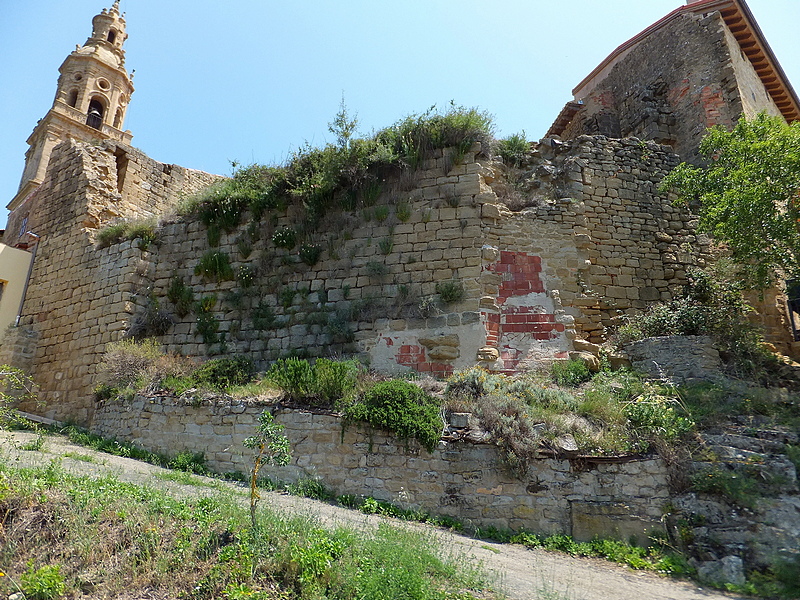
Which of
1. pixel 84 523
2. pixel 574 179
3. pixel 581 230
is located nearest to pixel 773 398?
pixel 581 230

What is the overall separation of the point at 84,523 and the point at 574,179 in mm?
9881

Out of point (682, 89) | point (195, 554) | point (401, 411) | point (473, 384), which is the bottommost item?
point (195, 554)

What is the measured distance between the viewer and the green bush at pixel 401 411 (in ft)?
25.5

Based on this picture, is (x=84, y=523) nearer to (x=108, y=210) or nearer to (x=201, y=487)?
(x=201, y=487)

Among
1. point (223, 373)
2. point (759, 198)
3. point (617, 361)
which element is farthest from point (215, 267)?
point (759, 198)

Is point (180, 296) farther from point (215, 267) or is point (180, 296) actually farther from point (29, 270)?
point (29, 270)

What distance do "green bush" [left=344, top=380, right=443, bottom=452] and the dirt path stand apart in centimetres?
116

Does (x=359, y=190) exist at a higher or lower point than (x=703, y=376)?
higher

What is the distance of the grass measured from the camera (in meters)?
4.75

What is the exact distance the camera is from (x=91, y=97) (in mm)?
29516

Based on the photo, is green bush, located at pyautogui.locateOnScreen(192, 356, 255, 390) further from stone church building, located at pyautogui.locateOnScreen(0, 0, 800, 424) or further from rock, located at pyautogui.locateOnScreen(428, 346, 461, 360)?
rock, located at pyautogui.locateOnScreen(428, 346, 461, 360)

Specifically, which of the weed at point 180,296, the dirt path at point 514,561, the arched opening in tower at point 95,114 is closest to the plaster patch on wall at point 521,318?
the dirt path at point 514,561

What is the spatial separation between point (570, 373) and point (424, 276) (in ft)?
10.2

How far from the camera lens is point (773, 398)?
8141 millimetres
